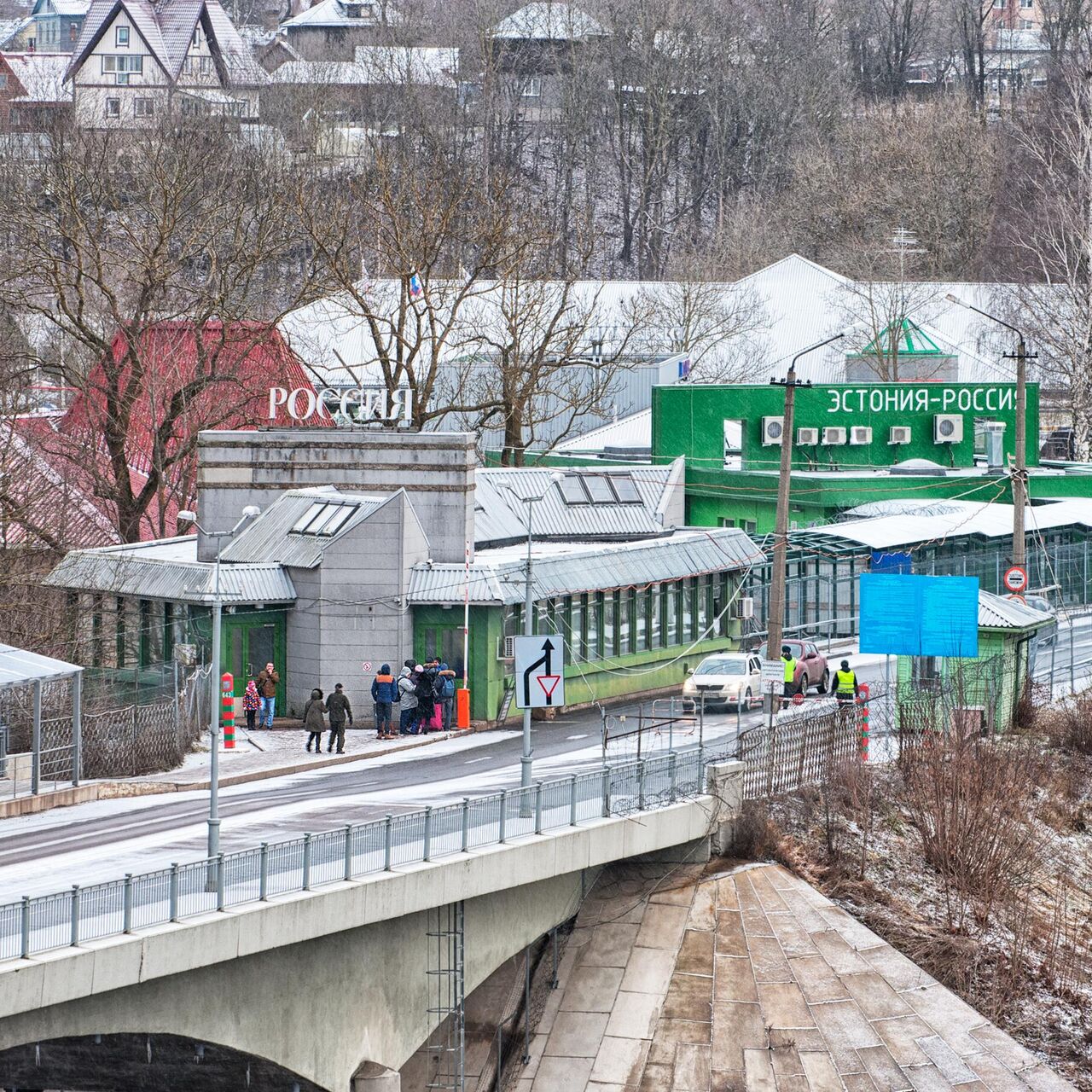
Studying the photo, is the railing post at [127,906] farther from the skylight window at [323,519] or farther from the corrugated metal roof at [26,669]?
the skylight window at [323,519]

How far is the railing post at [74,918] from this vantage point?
2695 cm

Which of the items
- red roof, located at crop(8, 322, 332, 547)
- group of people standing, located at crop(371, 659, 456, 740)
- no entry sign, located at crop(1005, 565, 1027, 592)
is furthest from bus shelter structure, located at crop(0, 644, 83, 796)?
no entry sign, located at crop(1005, 565, 1027, 592)

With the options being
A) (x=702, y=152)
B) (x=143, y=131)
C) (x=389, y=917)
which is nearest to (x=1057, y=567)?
Result: (x=389, y=917)

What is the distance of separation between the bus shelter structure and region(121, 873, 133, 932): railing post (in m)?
10.7

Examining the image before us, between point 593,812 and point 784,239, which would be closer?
point 593,812

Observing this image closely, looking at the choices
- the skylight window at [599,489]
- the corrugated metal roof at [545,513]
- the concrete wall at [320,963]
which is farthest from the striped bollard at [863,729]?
the skylight window at [599,489]

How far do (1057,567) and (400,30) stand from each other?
380 ft

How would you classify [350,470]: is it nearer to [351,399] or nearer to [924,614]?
[351,399]

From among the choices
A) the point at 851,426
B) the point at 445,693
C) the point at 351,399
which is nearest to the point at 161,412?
the point at 351,399

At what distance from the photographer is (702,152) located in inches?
6309

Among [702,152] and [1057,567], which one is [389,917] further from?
[702,152]

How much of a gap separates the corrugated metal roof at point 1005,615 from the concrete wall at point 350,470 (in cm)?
1179

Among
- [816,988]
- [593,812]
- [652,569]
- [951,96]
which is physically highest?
[951,96]

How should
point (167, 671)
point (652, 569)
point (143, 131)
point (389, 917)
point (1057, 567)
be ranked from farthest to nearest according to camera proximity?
point (143, 131), point (1057, 567), point (652, 569), point (167, 671), point (389, 917)
